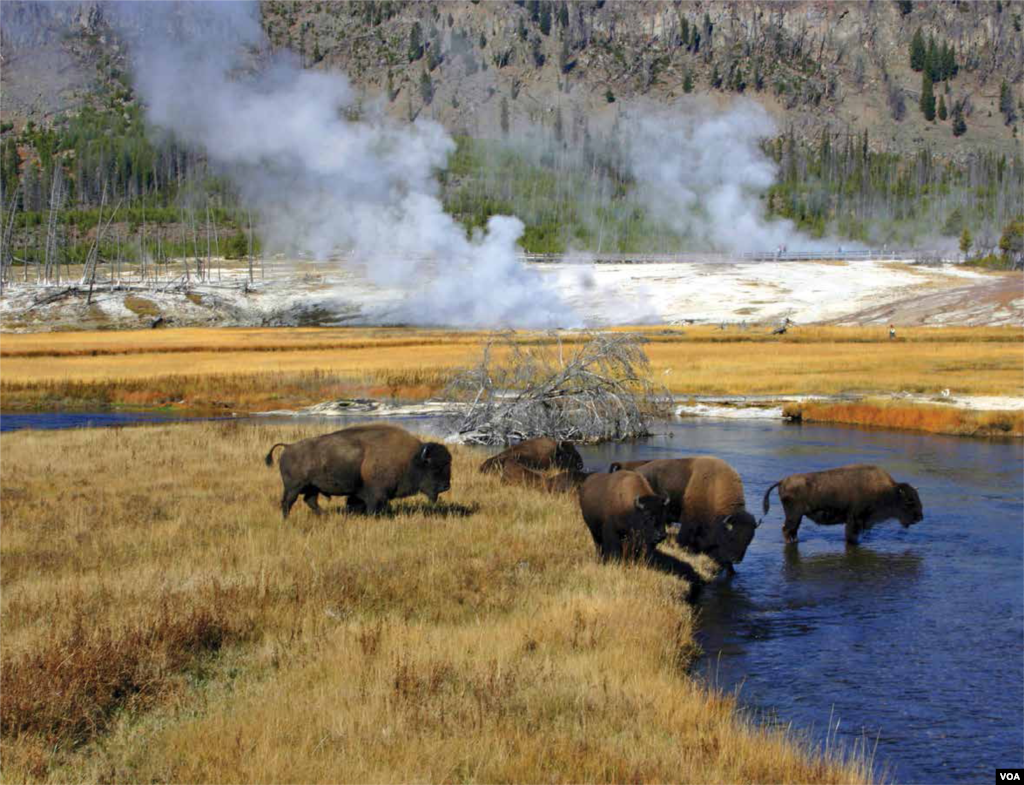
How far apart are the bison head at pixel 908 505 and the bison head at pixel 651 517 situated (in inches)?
277

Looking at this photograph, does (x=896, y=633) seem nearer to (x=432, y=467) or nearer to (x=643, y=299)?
(x=432, y=467)

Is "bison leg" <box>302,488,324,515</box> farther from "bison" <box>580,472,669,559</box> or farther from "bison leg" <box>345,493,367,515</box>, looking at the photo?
"bison" <box>580,472,669,559</box>

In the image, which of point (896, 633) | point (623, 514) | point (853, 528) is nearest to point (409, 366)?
point (853, 528)

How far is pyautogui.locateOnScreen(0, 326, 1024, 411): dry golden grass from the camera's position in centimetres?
5006

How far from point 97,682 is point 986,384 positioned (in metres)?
44.6

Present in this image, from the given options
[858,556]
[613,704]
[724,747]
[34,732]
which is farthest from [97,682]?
[858,556]

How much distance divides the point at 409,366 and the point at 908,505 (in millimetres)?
41396

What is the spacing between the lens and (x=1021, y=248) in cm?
14500

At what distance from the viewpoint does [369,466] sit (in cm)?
1719

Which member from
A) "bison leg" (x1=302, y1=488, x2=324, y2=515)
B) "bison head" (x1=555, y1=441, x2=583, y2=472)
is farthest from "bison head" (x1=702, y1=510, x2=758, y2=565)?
"bison head" (x1=555, y1=441, x2=583, y2=472)

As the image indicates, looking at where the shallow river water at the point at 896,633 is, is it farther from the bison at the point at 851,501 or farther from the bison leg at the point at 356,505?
the bison leg at the point at 356,505

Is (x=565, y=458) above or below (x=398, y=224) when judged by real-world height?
below

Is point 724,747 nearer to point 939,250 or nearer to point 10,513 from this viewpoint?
point 10,513

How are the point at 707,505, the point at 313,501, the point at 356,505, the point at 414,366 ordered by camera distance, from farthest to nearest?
the point at 414,366
the point at 356,505
the point at 313,501
the point at 707,505
